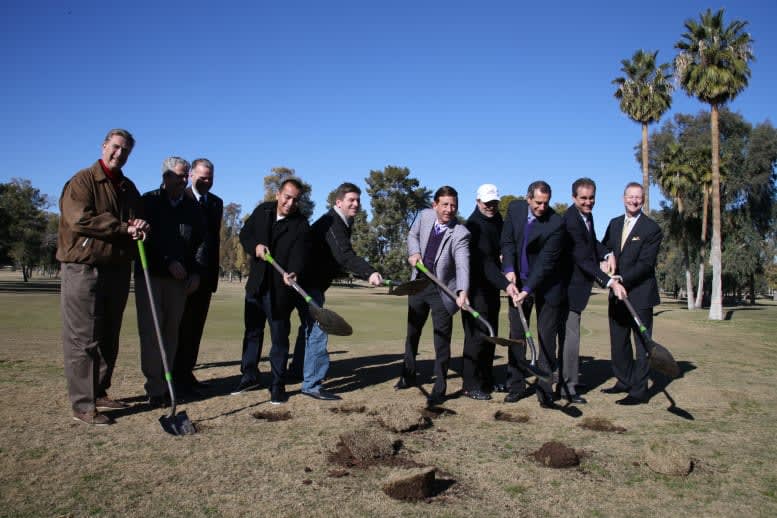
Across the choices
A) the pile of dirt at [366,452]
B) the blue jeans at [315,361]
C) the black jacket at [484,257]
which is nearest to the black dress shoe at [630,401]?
the black jacket at [484,257]

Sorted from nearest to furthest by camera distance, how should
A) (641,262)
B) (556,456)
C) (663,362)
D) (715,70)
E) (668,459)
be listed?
(668,459)
(556,456)
(663,362)
(641,262)
(715,70)

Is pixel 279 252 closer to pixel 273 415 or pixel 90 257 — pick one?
pixel 273 415

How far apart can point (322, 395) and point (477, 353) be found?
1.92 m

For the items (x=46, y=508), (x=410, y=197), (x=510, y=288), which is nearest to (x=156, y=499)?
(x=46, y=508)

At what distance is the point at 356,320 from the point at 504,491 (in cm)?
1568

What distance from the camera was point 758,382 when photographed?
8.30 meters

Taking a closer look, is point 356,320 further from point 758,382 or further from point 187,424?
point 187,424

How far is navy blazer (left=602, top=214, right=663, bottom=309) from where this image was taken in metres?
7.16

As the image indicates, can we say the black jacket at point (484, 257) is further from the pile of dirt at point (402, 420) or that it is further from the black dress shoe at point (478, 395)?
the pile of dirt at point (402, 420)

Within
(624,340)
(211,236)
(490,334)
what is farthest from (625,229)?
(211,236)

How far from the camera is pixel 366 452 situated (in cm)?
454

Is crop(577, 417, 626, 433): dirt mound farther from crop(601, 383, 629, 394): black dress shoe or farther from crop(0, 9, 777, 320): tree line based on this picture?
crop(0, 9, 777, 320): tree line

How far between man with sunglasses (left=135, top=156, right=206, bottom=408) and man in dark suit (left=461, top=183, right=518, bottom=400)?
10.9 ft

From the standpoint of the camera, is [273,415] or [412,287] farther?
[412,287]
